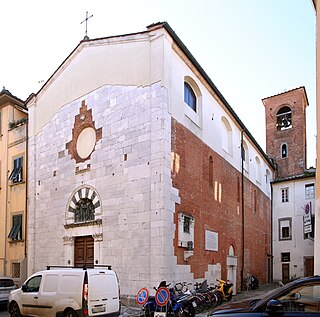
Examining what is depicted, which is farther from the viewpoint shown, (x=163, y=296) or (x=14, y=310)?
(x=14, y=310)

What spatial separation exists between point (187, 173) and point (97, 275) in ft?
20.4

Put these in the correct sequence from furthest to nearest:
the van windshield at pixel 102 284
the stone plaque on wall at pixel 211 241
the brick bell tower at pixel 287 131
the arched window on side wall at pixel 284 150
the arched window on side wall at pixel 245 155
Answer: the arched window on side wall at pixel 284 150
the brick bell tower at pixel 287 131
the arched window on side wall at pixel 245 155
the stone plaque on wall at pixel 211 241
the van windshield at pixel 102 284

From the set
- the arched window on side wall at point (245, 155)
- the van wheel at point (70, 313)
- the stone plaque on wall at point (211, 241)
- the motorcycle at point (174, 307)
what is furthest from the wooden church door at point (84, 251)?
the arched window on side wall at point (245, 155)

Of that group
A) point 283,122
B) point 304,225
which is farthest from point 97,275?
point 283,122

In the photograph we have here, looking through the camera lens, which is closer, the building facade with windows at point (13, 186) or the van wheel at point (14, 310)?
the van wheel at point (14, 310)

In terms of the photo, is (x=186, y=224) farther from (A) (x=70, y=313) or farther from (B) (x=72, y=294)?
(A) (x=70, y=313)

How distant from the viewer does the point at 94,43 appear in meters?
17.3

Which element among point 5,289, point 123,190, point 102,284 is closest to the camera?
point 102,284

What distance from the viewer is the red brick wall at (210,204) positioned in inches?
611

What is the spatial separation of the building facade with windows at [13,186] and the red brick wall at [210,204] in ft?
28.2

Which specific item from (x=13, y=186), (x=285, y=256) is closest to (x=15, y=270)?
(x=13, y=186)

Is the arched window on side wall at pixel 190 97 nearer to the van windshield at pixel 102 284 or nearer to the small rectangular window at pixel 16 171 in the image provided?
the van windshield at pixel 102 284

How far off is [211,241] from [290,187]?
18.3 metres

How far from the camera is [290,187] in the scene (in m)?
34.1
